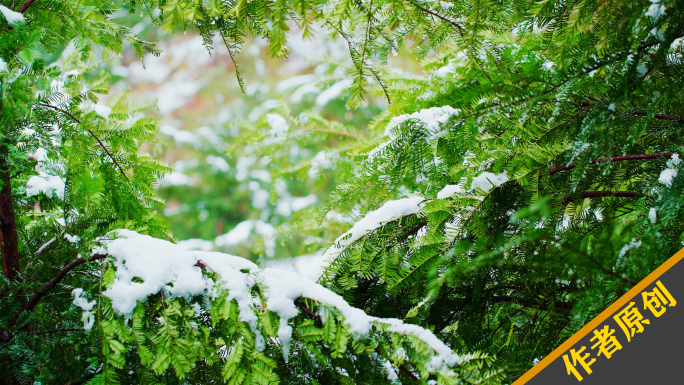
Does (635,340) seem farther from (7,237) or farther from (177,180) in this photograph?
(177,180)

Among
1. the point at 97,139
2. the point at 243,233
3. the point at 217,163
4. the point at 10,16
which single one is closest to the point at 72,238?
the point at 97,139

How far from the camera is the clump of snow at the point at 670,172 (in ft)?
3.10

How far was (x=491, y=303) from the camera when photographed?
130cm

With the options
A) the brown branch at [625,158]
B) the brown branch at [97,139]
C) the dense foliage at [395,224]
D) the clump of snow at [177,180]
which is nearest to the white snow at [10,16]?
the dense foliage at [395,224]

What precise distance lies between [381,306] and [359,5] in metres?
0.91

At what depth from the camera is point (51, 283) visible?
1.05 m

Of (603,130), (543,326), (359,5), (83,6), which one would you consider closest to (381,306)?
(543,326)

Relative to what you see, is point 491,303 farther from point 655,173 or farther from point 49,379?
point 49,379

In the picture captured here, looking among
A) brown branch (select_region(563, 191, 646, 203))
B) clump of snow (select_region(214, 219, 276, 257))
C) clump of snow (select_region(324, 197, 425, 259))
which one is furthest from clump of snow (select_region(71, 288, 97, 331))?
clump of snow (select_region(214, 219, 276, 257))

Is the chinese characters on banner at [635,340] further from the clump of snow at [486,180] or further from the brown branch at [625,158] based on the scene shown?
the clump of snow at [486,180]

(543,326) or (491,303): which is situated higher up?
(491,303)

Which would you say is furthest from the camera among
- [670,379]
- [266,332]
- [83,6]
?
[83,6]

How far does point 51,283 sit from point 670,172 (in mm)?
1530

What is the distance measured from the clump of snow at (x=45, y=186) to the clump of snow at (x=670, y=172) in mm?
1892
